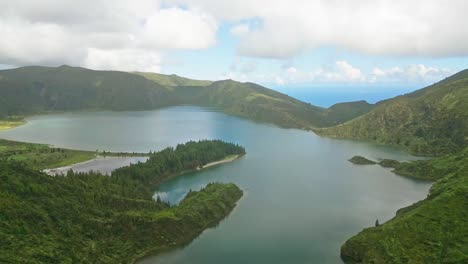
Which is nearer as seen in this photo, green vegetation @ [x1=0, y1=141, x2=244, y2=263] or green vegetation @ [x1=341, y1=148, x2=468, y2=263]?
green vegetation @ [x1=0, y1=141, x2=244, y2=263]

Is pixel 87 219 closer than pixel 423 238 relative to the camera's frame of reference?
No

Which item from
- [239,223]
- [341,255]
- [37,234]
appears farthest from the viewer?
[239,223]

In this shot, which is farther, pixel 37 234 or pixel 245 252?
pixel 245 252

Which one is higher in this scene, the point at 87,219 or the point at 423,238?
the point at 87,219

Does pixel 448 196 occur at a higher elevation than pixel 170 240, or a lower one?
higher

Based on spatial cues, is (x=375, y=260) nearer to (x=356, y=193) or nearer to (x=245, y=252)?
(x=245, y=252)

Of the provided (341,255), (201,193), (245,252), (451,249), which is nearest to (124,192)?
(201,193)

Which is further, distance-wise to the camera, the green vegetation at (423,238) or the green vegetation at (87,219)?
the green vegetation at (423,238)

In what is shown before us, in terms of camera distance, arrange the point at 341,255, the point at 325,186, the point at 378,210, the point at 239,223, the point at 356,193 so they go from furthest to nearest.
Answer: the point at 325,186 → the point at 356,193 → the point at 378,210 → the point at 239,223 → the point at 341,255
